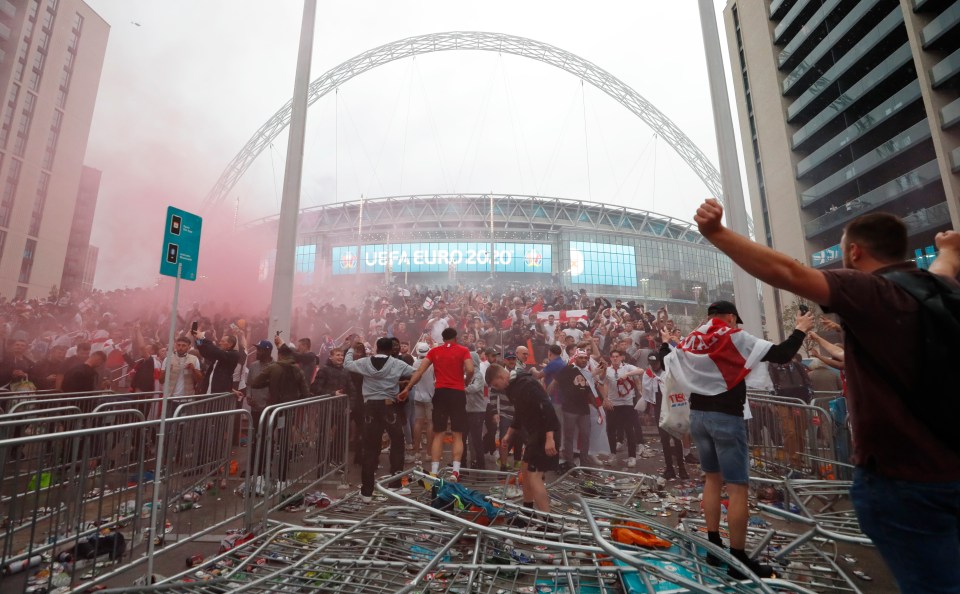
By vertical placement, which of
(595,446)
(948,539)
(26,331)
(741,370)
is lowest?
(595,446)

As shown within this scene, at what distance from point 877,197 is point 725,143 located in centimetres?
2741

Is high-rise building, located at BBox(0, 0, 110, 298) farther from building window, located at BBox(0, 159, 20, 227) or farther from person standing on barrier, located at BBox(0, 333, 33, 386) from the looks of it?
person standing on barrier, located at BBox(0, 333, 33, 386)

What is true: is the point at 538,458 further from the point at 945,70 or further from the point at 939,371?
the point at 945,70

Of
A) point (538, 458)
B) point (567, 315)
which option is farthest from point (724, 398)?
point (567, 315)

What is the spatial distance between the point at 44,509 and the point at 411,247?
49.5m

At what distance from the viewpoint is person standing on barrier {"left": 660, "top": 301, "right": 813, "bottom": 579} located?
3299 mm

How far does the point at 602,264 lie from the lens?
5272 centimetres

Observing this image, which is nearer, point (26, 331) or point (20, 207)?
point (26, 331)

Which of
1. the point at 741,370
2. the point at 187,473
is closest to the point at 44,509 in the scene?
the point at 187,473

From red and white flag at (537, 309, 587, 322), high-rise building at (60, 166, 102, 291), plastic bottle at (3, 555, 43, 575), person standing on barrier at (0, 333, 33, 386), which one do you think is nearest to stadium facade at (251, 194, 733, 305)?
high-rise building at (60, 166, 102, 291)

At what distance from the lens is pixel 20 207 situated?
3250cm

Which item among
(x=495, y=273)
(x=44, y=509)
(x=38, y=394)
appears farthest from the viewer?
(x=495, y=273)

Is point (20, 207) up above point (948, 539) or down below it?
above

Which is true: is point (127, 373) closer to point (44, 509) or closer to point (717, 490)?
point (44, 509)
